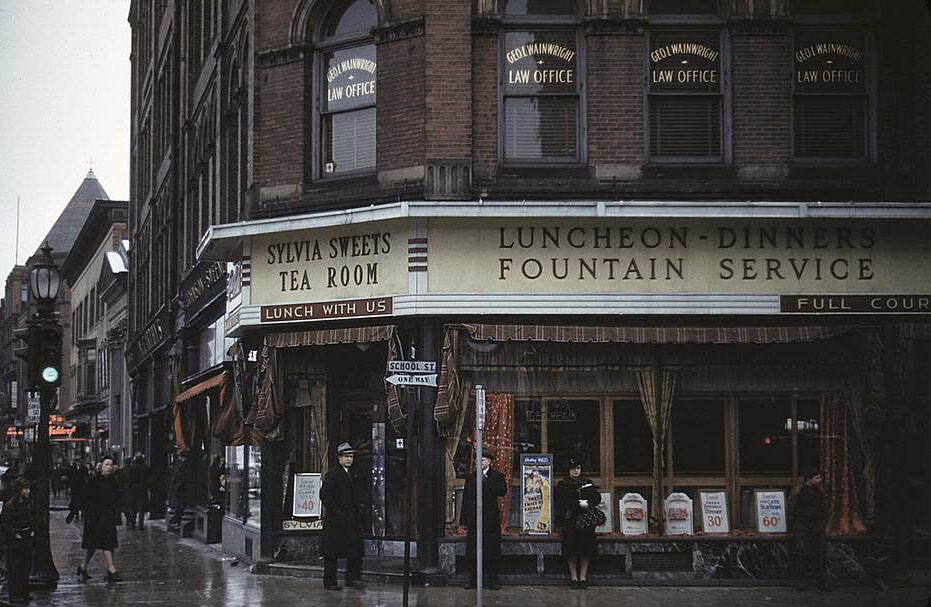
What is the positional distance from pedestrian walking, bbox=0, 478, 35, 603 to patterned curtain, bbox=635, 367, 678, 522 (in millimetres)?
8311

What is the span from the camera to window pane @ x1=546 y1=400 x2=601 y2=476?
18750 mm

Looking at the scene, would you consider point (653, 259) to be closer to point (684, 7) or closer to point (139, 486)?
point (684, 7)

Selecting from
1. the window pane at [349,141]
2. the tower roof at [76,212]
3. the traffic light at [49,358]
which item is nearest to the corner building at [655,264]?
the window pane at [349,141]

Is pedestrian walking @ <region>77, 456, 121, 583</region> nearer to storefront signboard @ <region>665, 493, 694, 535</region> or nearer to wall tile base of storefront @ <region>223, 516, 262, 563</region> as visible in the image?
wall tile base of storefront @ <region>223, 516, 262, 563</region>

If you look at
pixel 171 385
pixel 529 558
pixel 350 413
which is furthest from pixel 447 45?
pixel 171 385

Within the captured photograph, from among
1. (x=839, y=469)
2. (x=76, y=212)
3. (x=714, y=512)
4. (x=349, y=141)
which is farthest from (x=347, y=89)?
(x=76, y=212)

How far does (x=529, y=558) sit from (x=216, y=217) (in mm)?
11823

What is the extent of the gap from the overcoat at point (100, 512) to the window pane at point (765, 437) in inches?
365

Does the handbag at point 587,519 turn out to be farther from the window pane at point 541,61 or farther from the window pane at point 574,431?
the window pane at point 541,61

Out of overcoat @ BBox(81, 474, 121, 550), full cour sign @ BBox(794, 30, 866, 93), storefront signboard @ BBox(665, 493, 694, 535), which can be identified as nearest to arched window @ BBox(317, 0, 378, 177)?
overcoat @ BBox(81, 474, 121, 550)

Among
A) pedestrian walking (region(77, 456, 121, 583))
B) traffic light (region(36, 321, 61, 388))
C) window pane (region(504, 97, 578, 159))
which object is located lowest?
pedestrian walking (region(77, 456, 121, 583))

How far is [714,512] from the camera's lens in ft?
61.0

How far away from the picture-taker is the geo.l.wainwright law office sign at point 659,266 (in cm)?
1856

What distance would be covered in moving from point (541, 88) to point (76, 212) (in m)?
100
